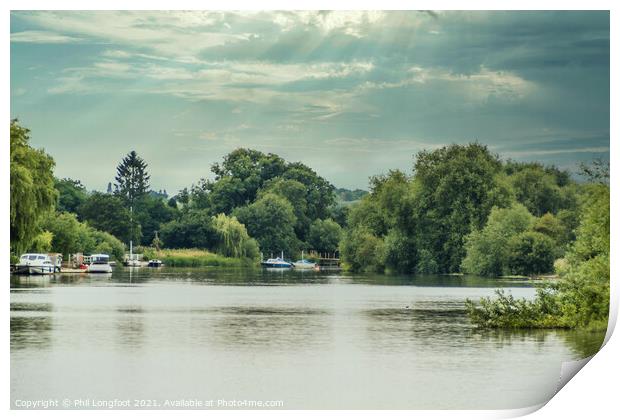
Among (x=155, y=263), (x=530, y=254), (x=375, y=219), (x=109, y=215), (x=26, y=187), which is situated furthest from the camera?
(x=375, y=219)

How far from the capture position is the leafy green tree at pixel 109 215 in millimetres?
29984

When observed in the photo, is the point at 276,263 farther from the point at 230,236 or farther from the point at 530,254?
the point at 530,254

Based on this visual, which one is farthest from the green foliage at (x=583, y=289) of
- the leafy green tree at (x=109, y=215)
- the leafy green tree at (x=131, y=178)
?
the leafy green tree at (x=109, y=215)

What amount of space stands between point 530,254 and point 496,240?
2183mm

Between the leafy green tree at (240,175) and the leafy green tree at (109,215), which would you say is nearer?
the leafy green tree at (240,175)

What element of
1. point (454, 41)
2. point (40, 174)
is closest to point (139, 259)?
point (40, 174)

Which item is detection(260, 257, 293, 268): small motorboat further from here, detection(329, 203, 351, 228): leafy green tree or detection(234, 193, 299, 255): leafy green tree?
detection(329, 203, 351, 228): leafy green tree

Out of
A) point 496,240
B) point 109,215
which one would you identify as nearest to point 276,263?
point 109,215

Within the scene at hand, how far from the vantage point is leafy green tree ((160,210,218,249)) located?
28.2 metres

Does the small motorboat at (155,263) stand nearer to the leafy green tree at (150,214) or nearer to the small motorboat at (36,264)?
the leafy green tree at (150,214)

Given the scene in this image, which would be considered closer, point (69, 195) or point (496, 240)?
point (69, 195)

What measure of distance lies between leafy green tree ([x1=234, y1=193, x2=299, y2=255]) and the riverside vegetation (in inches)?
1.7

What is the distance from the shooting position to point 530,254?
105ft

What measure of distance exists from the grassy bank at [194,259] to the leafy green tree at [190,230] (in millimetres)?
524
